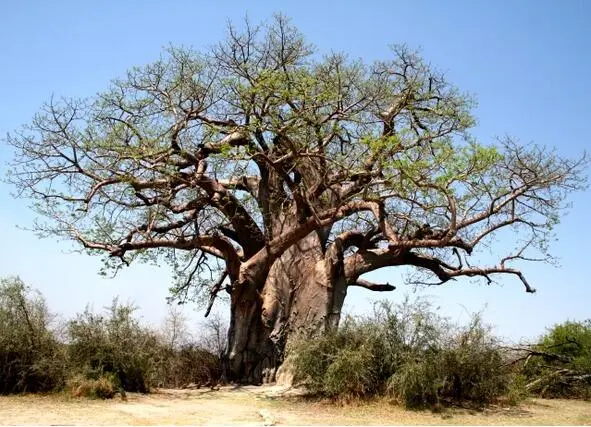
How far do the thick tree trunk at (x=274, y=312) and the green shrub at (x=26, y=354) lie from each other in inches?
174

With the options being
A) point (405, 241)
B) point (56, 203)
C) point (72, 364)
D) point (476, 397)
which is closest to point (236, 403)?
point (72, 364)

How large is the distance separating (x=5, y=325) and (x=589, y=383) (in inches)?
460

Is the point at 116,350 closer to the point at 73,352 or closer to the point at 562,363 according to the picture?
the point at 73,352

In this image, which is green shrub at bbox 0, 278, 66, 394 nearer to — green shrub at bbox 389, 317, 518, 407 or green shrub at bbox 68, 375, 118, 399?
green shrub at bbox 68, 375, 118, 399

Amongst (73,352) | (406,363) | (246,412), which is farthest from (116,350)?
(406,363)

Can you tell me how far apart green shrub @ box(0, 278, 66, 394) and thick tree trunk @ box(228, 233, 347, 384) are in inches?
174

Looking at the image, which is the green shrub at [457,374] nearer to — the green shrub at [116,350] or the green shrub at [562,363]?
the green shrub at [562,363]

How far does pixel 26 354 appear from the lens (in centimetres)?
1077

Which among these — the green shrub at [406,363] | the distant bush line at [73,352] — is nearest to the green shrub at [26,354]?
the distant bush line at [73,352]

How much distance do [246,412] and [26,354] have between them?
4.40 metres

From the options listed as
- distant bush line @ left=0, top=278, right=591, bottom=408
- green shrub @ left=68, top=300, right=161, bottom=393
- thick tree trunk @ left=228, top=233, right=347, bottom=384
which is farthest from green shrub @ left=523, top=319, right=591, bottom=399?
green shrub @ left=68, top=300, right=161, bottom=393

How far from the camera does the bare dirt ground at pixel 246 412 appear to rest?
841 centimetres

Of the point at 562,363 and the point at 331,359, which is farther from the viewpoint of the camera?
the point at 562,363

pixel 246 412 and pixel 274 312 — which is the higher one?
pixel 274 312
